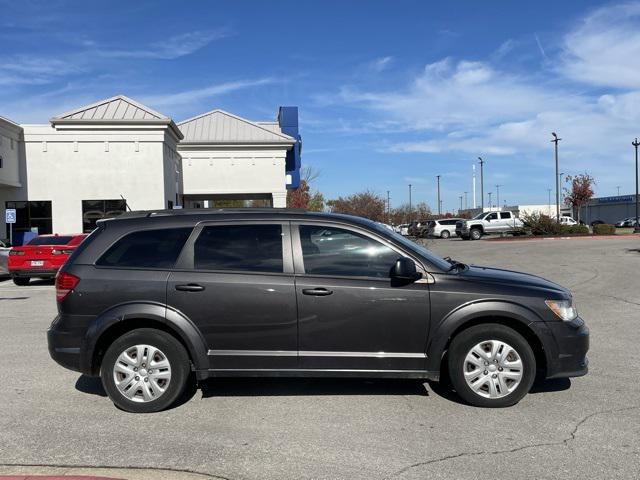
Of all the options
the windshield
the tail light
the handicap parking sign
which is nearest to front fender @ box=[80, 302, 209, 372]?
the tail light

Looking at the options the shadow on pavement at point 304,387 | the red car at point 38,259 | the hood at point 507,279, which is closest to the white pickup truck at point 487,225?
the red car at point 38,259

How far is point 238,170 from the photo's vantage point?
3331cm

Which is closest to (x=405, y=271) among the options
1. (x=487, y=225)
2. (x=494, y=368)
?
(x=494, y=368)

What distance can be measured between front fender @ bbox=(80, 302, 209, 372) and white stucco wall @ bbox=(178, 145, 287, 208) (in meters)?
28.3

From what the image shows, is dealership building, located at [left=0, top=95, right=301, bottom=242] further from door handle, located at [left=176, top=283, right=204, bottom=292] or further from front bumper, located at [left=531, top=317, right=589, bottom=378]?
front bumper, located at [left=531, top=317, right=589, bottom=378]

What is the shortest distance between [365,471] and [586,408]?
2.32 m

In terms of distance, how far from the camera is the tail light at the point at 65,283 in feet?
16.5

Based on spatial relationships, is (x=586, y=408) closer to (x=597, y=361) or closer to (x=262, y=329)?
(x=597, y=361)

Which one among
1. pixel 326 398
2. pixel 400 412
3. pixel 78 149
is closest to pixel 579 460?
pixel 400 412

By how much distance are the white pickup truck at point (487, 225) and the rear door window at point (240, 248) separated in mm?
37332

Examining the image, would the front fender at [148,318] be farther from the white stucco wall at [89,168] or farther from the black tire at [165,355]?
the white stucco wall at [89,168]

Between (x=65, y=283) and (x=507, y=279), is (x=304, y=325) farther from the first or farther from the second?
(x=65, y=283)

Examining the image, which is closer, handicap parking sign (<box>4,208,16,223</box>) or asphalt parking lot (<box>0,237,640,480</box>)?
asphalt parking lot (<box>0,237,640,480</box>)

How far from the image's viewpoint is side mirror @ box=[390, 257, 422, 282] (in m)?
4.86
